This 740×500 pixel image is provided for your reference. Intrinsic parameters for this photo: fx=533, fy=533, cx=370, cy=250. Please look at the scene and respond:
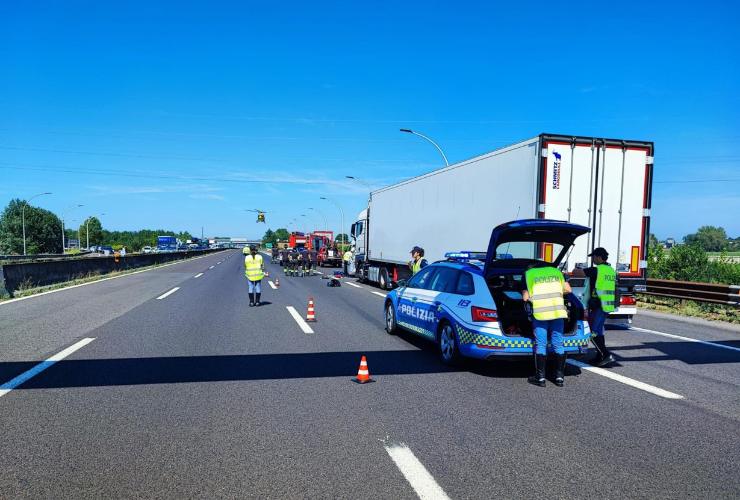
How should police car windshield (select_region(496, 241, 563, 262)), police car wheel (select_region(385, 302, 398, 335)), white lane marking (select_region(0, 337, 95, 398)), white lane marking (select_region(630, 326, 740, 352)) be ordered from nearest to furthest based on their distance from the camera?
1. white lane marking (select_region(0, 337, 95, 398))
2. white lane marking (select_region(630, 326, 740, 352))
3. police car wheel (select_region(385, 302, 398, 335))
4. police car windshield (select_region(496, 241, 563, 262))

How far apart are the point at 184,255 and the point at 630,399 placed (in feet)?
201

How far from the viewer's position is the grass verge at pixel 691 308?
13758 millimetres

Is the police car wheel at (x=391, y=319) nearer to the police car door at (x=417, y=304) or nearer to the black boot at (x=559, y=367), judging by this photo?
the police car door at (x=417, y=304)

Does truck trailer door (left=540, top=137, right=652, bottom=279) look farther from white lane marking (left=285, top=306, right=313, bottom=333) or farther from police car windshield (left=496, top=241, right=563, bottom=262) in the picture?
white lane marking (left=285, top=306, right=313, bottom=333)

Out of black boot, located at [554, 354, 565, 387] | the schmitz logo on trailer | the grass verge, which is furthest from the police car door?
the grass verge

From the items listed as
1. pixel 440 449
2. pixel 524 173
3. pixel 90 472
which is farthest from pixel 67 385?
pixel 524 173

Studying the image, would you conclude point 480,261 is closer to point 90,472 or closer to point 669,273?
point 90,472

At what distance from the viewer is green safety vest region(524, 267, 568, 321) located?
6.44m

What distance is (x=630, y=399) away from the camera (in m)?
5.92

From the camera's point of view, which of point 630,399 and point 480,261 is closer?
point 630,399

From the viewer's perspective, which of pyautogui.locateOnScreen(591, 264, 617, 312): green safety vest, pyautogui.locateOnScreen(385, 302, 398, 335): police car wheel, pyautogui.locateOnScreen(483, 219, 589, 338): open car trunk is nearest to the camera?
pyautogui.locateOnScreen(483, 219, 589, 338): open car trunk

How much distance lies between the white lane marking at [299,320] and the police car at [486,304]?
7.39 feet

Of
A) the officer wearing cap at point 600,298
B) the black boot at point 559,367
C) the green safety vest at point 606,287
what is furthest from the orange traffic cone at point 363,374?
the green safety vest at point 606,287

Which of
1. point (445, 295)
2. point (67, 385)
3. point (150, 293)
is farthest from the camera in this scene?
point (150, 293)
